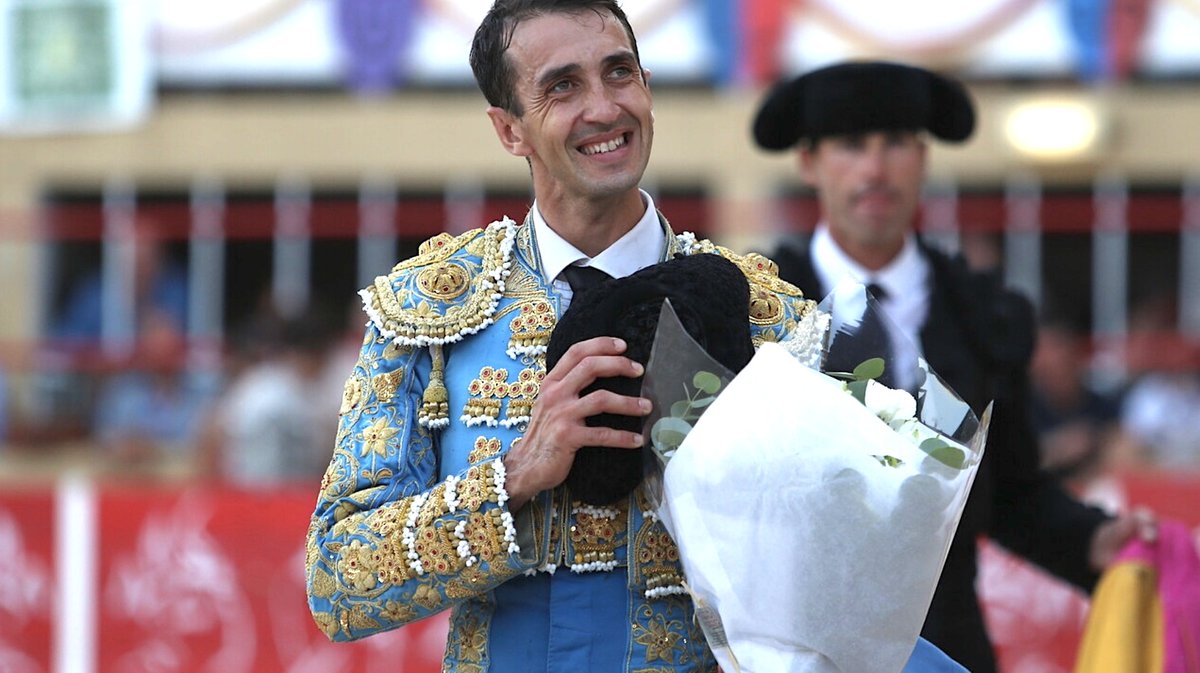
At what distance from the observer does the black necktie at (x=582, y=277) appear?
103 inches

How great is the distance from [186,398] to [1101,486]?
13.8ft

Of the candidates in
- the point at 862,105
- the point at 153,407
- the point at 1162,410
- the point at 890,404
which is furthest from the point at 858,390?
the point at 153,407

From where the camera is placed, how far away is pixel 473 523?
7.82 feet

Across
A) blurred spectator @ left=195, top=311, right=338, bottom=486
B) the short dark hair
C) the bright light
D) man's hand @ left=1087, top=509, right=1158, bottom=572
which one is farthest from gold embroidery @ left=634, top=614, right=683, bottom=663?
the bright light

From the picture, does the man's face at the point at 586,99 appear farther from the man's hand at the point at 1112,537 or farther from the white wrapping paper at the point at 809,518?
the man's hand at the point at 1112,537

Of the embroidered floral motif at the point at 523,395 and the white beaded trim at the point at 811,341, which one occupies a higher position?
the white beaded trim at the point at 811,341

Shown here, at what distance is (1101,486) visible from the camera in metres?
6.25

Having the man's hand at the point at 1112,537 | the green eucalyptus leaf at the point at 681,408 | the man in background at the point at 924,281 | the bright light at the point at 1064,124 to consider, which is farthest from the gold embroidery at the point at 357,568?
the bright light at the point at 1064,124

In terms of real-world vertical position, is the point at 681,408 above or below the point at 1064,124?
below

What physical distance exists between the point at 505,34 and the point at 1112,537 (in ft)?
6.25

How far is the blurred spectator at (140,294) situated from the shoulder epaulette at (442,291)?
7.58m

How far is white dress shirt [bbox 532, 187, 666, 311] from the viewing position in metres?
2.63

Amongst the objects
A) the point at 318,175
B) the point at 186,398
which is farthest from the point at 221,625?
the point at 318,175

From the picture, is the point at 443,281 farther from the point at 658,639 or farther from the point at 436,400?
the point at 658,639
